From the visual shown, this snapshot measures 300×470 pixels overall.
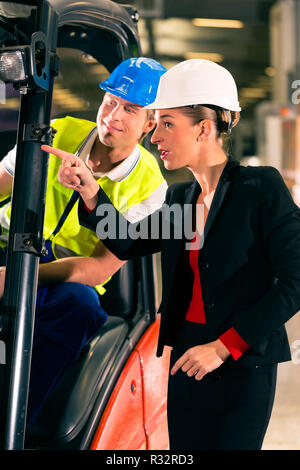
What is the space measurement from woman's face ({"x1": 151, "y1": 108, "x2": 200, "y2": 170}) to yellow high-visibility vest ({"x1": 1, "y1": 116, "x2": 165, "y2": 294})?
288 mm

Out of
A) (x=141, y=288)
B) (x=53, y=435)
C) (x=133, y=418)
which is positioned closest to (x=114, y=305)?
(x=141, y=288)

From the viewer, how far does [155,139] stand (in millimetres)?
1215

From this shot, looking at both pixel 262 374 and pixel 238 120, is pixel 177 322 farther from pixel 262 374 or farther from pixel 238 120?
pixel 238 120

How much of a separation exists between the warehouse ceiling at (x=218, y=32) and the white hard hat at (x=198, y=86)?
3806 mm

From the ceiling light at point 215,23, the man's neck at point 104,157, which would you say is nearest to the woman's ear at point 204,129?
the man's neck at point 104,157

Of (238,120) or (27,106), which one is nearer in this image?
(238,120)

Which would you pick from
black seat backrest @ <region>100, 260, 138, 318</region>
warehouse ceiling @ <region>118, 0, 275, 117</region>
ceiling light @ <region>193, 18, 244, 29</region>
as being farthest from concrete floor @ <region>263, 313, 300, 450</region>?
ceiling light @ <region>193, 18, 244, 29</region>

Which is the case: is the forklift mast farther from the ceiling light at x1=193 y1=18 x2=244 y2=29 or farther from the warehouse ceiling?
the ceiling light at x1=193 y1=18 x2=244 y2=29

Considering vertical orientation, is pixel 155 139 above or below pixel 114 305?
above

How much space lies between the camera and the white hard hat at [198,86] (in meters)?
1.17

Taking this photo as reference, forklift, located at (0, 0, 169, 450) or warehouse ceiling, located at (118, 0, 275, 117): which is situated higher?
warehouse ceiling, located at (118, 0, 275, 117)

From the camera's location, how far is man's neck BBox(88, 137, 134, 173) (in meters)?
1.54

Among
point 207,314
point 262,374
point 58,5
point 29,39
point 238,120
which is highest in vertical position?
point 58,5
